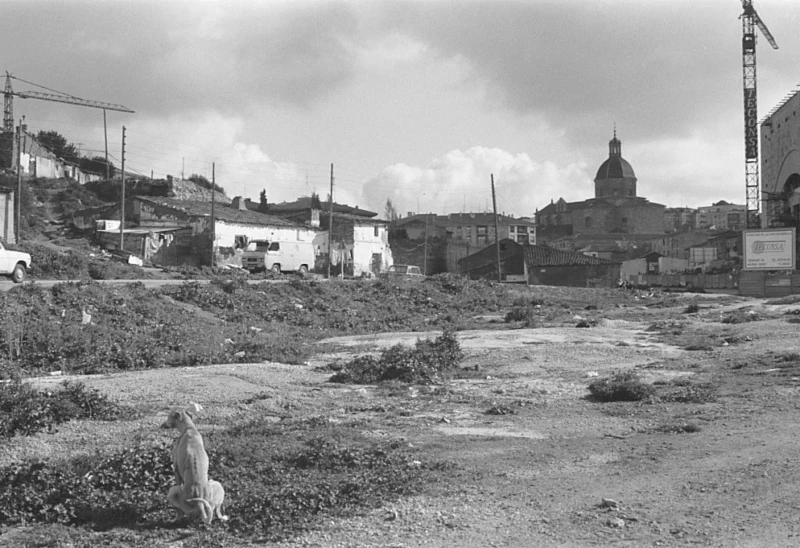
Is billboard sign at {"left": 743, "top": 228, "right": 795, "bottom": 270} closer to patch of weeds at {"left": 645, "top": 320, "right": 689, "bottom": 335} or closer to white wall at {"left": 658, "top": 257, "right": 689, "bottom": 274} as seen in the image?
patch of weeds at {"left": 645, "top": 320, "right": 689, "bottom": 335}

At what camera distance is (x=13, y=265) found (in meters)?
24.0

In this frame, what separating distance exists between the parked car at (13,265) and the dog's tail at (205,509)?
19.7 meters

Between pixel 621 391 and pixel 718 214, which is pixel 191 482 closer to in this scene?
pixel 621 391

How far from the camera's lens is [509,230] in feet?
348

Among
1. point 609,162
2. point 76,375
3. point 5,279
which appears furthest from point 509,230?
point 76,375

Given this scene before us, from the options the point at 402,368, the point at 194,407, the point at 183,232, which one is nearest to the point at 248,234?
the point at 183,232

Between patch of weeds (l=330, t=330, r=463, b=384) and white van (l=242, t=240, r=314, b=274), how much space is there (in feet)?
90.0

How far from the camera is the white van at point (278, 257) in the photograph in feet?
141

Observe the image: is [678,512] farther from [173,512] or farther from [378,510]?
[173,512]

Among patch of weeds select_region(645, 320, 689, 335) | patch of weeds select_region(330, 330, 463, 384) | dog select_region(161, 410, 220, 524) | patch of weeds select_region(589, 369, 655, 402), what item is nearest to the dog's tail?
dog select_region(161, 410, 220, 524)

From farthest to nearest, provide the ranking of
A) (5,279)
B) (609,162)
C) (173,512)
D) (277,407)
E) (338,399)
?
(609,162)
(5,279)
(338,399)
(277,407)
(173,512)

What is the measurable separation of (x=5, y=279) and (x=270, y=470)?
1932 cm

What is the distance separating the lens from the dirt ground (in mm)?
6551

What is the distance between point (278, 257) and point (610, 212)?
8950 centimetres
